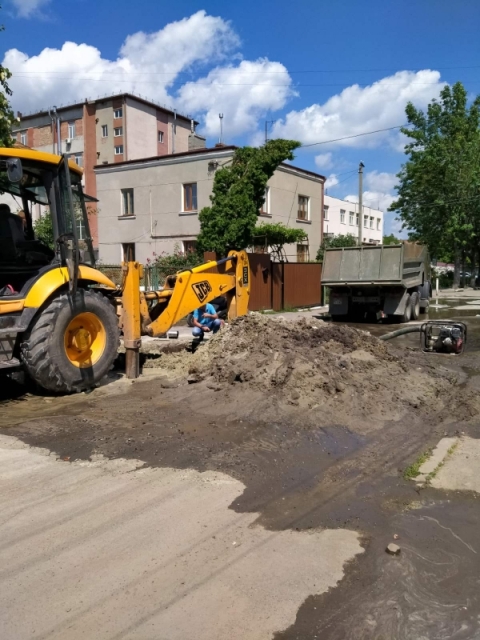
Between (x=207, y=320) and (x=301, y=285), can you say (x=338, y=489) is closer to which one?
(x=207, y=320)

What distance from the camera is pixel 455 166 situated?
133 feet

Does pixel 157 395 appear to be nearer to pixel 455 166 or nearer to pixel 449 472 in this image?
pixel 449 472

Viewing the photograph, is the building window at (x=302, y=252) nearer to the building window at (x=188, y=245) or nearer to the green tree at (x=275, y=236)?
the green tree at (x=275, y=236)

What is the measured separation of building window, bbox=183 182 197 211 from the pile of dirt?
20790mm

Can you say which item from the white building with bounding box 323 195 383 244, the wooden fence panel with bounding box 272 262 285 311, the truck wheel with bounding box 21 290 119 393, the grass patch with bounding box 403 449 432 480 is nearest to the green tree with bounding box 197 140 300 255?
the wooden fence panel with bounding box 272 262 285 311

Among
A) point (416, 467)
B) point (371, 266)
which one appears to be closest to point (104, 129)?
point (371, 266)

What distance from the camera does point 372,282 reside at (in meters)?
17.8

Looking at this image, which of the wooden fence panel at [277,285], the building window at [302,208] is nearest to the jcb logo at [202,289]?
the wooden fence panel at [277,285]

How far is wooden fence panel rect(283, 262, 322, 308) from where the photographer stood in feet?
74.5

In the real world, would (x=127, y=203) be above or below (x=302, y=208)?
above

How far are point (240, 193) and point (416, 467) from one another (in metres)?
16.7

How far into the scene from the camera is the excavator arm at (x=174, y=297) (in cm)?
850

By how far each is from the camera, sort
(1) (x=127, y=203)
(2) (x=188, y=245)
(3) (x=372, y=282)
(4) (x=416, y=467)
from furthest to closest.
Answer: (1) (x=127, y=203) → (2) (x=188, y=245) → (3) (x=372, y=282) → (4) (x=416, y=467)

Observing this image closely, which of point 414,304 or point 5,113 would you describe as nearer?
point 5,113
